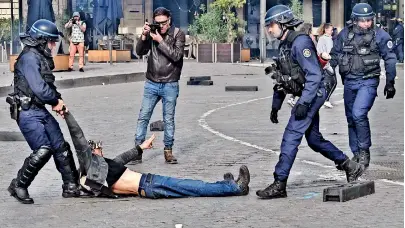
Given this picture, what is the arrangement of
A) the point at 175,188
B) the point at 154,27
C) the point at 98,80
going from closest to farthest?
the point at 175,188 → the point at 154,27 → the point at 98,80

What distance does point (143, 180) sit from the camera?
9.91 metres

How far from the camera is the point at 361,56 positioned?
11.7 metres

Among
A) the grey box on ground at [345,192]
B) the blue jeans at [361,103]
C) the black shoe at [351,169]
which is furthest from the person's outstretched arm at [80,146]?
the blue jeans at [361,103]

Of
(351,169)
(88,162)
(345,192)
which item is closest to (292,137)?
(345,192)

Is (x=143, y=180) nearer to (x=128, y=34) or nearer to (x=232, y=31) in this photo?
(x=232, y=31)

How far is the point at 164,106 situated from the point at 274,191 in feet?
9.39

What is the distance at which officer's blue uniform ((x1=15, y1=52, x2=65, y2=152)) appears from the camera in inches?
387

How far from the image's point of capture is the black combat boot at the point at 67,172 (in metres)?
10.1

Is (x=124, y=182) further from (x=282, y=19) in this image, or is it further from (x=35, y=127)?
(x=282, y=19)

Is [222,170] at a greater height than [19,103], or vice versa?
[19,103]

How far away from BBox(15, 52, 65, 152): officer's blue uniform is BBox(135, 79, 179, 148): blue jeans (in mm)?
2430

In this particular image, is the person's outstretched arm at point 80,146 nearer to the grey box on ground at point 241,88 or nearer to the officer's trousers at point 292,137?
the officer's trousers at point 292,137

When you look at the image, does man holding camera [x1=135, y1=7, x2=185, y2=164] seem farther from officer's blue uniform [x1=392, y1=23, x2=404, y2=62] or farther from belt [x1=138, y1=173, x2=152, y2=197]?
officer's blue uniform [x1=392, y1=23, x2=404, y2=62]

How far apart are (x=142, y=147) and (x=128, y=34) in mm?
35396
